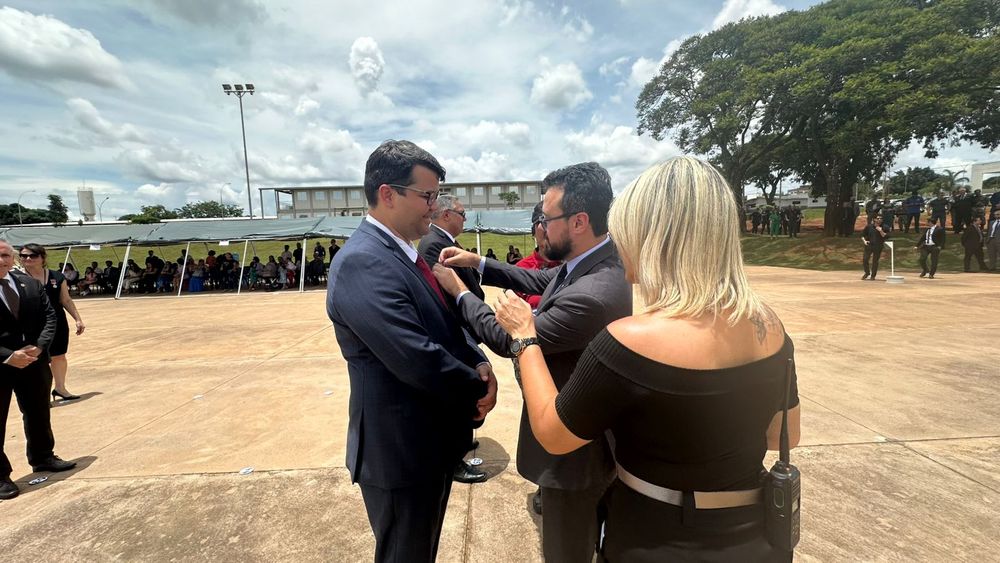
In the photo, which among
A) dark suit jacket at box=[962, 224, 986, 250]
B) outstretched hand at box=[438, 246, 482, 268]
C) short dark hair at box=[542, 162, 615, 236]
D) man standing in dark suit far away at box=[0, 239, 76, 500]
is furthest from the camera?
dark suit jacket at box=[962, 224, 986, 250]

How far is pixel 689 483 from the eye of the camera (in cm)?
112

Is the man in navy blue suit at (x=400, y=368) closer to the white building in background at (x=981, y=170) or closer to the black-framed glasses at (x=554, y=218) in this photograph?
the black-framed glasses at (x=554, y=218)

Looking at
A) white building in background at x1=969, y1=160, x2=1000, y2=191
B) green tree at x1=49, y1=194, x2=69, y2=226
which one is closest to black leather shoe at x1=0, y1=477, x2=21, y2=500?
white building in background at x1=969, y1=160, x2=1000, y2=191

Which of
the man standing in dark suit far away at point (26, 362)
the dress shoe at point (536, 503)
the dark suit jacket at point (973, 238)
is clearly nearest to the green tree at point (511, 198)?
the dark suit jacket at point (973, 238)

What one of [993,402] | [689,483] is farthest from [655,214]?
[993,402]

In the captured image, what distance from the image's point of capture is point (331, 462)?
347 centimetres

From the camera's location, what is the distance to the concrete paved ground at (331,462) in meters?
2.55

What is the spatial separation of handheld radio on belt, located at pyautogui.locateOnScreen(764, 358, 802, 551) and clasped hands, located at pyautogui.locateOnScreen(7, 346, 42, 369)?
4.76m

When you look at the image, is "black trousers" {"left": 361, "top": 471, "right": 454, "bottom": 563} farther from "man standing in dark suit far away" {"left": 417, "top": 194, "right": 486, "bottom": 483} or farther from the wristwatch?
"man standing in dark suit far away" {"left": 417, "top": 194, "right": 486, "bottom": 483}

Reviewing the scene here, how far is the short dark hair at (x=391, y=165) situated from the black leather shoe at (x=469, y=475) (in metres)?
2.24

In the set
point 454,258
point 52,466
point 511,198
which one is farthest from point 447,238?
point 511,198

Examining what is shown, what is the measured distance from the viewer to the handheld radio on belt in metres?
1.12

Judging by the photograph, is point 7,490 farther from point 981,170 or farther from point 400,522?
point 981,170

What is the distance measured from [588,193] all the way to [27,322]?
4.56m
